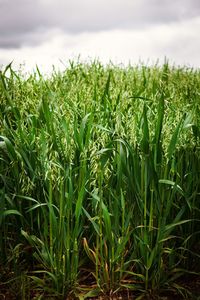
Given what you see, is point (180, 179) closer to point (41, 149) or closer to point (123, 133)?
point (123, 133)

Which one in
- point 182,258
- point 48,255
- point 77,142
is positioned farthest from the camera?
point 182,258

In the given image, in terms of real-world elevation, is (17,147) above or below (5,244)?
above

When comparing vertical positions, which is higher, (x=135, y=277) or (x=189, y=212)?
(x=189, y=212)

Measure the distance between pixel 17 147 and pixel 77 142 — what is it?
11.5 inches

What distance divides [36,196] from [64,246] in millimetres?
316

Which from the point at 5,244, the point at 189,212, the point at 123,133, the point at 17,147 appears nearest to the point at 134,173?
the point at 123,133

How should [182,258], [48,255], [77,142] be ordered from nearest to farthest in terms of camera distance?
[48,255]
[77,142]
[182,258]

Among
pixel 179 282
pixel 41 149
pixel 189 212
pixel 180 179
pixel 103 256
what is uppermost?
pixel 41 149

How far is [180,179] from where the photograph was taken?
2508 millimetres

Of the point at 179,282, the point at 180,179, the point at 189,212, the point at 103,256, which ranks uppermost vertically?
the point at 180,179

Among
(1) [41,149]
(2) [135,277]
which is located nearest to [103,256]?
(2) [135,277]

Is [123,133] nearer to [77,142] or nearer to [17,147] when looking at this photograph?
[77,142]

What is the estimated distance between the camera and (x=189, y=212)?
8.11 feet

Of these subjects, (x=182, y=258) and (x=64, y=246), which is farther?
(x=182, y=258)
